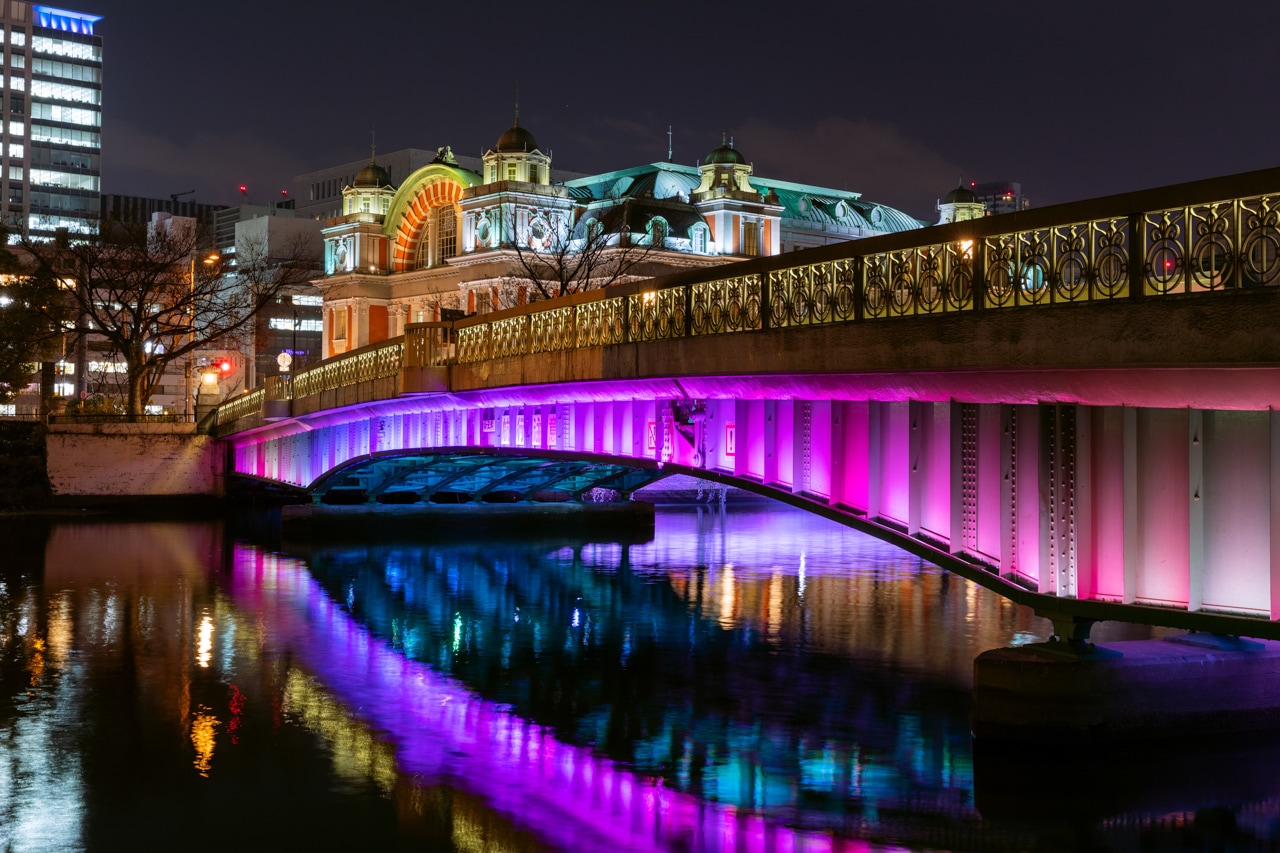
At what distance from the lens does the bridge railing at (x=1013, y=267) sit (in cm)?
1312

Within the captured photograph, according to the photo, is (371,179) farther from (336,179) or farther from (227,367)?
(336,179)

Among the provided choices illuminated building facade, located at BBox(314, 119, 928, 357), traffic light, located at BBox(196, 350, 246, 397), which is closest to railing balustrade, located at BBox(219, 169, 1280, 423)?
illuminated building facade, located at BBox(314, 119, 928, 357)

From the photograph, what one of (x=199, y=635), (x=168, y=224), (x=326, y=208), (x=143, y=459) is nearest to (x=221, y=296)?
(x=168, y=224)

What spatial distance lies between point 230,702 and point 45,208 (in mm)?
145858

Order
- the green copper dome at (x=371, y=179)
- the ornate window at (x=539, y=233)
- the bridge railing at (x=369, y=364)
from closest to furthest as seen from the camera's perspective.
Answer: the bridge railing at (x=369, y=364), the ornate window at (x=539, y=233), the green copper dome at (x=371, y=179)

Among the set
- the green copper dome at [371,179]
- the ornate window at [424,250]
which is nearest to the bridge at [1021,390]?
the ornate window at [424,250]

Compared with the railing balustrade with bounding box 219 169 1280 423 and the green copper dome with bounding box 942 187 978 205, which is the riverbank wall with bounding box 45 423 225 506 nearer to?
the railing balustrade with bounding box 219 169 1280 423

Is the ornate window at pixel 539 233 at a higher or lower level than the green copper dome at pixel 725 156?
lower

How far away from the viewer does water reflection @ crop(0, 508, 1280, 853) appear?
50.1 feet

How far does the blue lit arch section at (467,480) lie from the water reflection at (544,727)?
7.58m

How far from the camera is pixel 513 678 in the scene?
2431 cm

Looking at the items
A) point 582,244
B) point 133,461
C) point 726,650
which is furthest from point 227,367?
point 726,650

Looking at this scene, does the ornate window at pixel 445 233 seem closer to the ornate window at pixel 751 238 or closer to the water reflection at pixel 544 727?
the ornate window at pixel 751 238

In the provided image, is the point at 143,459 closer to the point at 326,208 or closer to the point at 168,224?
the point at 168,224
